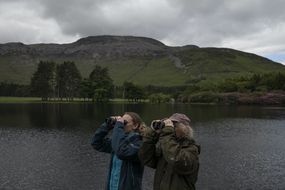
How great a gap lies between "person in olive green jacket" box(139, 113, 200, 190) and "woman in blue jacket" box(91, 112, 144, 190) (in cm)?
37

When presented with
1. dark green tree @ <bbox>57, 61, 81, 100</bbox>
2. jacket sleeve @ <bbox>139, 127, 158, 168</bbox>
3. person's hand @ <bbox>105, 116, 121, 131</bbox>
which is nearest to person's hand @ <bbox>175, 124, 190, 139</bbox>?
jacket sleeve @ <bbox>139, 127, 158, 168</bbox>

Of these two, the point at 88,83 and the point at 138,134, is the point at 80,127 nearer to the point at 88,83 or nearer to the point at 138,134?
the point at 138,134

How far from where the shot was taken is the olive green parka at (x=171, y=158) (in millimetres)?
6234

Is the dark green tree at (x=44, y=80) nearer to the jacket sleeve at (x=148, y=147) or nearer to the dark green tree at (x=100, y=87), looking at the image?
the dark green tree at (x=100, y=87)

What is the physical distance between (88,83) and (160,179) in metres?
139

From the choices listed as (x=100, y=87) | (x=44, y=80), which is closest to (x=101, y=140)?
(x=100, y=87)

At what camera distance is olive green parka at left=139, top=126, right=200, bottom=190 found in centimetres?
623

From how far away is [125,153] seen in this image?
7.04 meters

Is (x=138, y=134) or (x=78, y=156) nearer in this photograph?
(x=138, y=134)

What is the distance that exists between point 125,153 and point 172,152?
46.4 inches

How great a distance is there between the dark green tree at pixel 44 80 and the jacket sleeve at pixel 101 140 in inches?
5799

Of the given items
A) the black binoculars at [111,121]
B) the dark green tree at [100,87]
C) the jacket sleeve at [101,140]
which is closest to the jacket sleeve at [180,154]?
the black binoculars at [111,121]

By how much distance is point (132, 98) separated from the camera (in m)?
157

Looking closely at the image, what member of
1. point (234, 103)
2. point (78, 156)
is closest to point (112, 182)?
point (78, 156)
